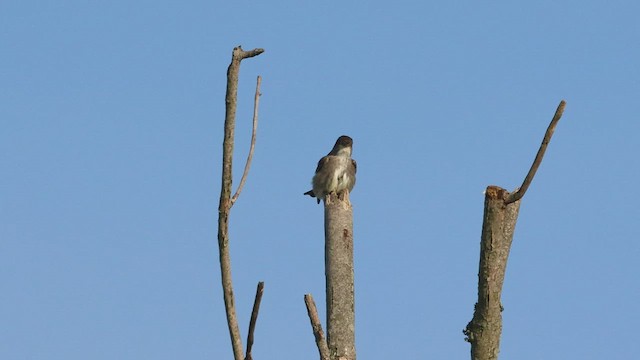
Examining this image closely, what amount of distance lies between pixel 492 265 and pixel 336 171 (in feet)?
37.6

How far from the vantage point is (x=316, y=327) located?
4414 mm

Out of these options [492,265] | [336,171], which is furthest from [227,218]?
[336,171]

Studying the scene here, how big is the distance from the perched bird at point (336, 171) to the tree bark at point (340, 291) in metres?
10.5

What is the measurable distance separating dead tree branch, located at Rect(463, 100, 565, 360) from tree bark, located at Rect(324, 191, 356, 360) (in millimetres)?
655

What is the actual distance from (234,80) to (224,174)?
386 millimetres

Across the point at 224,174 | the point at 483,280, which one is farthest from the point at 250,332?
the point at 483,280

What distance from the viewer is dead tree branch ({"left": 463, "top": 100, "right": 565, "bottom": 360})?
486cm

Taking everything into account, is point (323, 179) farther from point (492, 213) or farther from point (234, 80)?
point (234, 80)

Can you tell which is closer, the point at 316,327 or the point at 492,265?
the point at 316,327

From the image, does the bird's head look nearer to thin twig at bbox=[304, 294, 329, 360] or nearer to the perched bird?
the perched bird

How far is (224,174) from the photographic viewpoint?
3859mm

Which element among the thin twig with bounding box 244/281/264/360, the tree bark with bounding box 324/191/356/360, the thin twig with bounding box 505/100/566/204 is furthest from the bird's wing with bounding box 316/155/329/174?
the thin twig with bounding box 244/281/264/360

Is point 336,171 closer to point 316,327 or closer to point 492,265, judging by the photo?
point 492,265

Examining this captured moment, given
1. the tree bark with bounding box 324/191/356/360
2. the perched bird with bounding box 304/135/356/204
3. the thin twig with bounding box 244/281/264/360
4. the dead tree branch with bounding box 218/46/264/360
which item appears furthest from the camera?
the perched bird with bounding box 304/135/356/204
